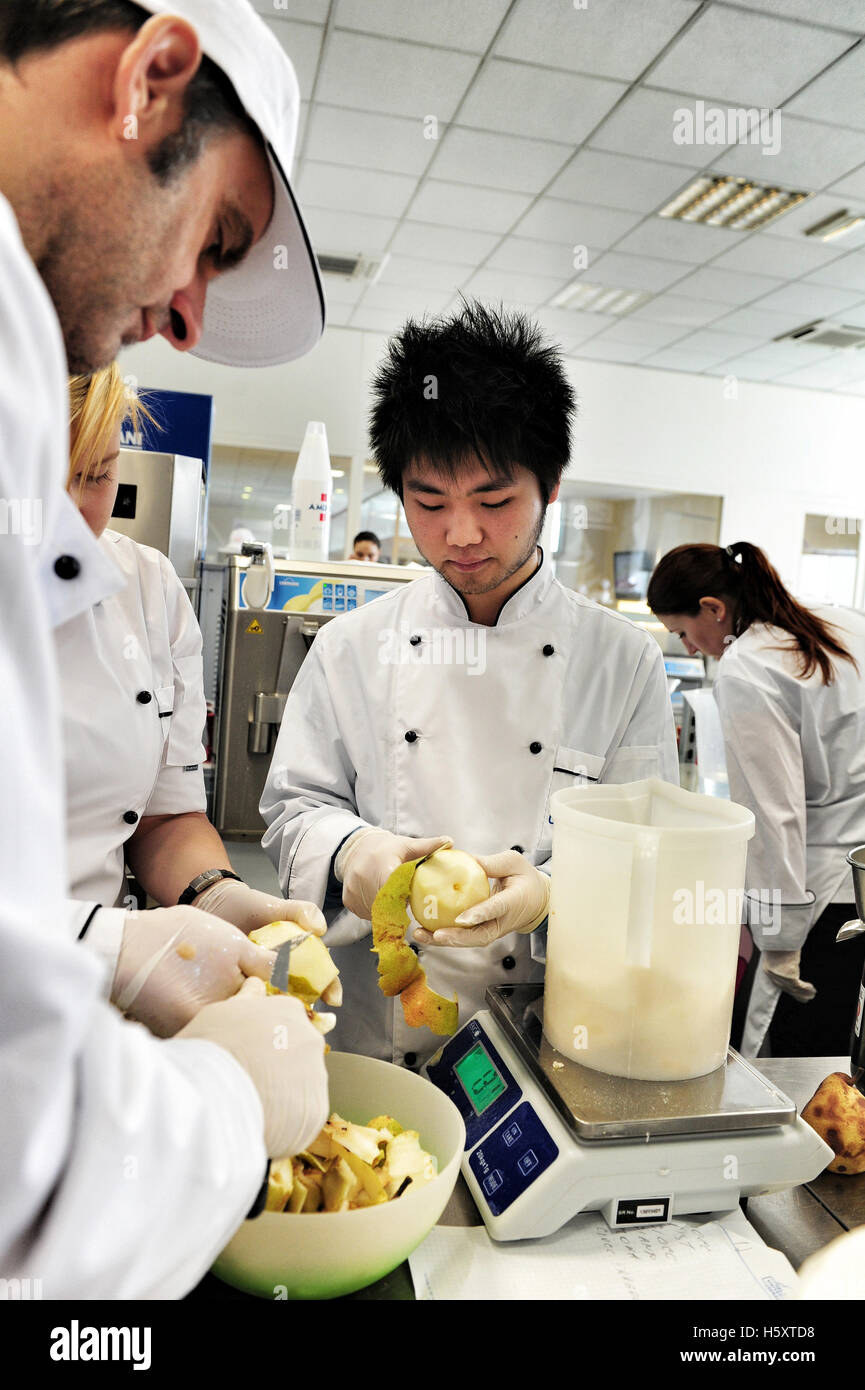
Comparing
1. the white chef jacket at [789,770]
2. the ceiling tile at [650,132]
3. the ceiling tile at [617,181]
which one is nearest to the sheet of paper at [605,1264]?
the white chef jacket at [789,770]

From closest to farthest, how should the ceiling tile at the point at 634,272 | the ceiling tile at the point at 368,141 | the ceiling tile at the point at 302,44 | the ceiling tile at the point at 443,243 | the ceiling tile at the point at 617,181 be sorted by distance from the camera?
the ceiling tile at the point at 302,44 → the ceiling tile at the point at 368,141 → the ceiling tile at the point at 617,181 → the ceiling tile at the point at 443,243 → the ceiling tile at the point at 634,272

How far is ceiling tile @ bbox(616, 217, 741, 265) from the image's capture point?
5258 mm

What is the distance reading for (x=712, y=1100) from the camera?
97 cm

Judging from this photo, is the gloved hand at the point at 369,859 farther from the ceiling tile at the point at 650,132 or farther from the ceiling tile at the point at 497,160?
the ceiling tile at the point at 497,160

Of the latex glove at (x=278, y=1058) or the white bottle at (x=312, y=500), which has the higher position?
the white bottle at (x=312, y=500)

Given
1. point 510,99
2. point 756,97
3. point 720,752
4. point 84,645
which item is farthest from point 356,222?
point 84,645

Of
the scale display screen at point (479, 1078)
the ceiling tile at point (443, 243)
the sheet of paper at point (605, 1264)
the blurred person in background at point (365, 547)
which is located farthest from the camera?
the blurred person in background at point (365, 547)

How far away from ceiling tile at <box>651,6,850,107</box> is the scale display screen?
390 centimetres

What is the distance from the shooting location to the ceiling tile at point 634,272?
5773 mm

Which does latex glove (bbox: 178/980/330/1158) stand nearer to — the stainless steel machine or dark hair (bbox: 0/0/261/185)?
dark hair (bbox: 0/0/261/185)

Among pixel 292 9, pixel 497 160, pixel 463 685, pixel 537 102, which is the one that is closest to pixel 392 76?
pixel 292 9

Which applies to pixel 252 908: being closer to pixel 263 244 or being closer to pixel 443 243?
pixel 263 244

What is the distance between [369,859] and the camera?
1.29 m

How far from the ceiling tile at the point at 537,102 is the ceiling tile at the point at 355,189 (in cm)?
78
